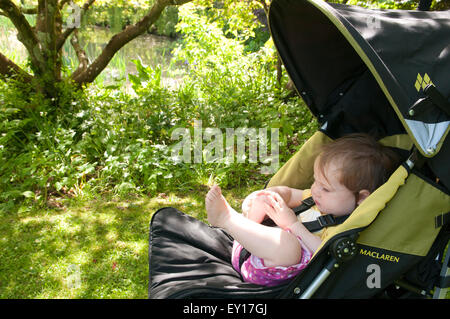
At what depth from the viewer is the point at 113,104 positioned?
4.37 m

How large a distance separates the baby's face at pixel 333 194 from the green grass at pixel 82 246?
4.28 ft

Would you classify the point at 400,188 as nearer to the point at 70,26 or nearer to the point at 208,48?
the point at 70,26

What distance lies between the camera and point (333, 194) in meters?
1.74

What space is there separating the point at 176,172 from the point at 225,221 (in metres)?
1.98

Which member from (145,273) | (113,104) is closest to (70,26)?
(113,104)

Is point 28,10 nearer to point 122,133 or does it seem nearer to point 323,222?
point 122,133

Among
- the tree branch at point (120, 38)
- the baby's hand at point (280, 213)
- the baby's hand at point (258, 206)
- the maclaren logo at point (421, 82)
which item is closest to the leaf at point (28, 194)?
the tree branch at point (120, 38)

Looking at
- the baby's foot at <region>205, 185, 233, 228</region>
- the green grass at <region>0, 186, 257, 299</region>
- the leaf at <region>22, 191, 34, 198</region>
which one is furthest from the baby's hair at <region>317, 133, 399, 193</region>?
the leaf at <region>22, 191, 34, 198</region>

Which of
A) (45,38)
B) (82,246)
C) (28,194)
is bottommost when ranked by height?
(82,246)

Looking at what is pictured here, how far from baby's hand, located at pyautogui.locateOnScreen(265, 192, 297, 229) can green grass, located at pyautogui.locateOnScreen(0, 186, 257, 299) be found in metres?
1.06

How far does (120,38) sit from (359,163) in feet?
12.3

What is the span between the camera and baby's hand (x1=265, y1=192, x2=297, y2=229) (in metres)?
1.81

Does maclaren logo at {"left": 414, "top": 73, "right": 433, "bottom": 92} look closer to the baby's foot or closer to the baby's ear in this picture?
the baby's ear

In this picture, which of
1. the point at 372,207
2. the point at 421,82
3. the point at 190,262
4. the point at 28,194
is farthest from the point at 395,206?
the point at 28,194
